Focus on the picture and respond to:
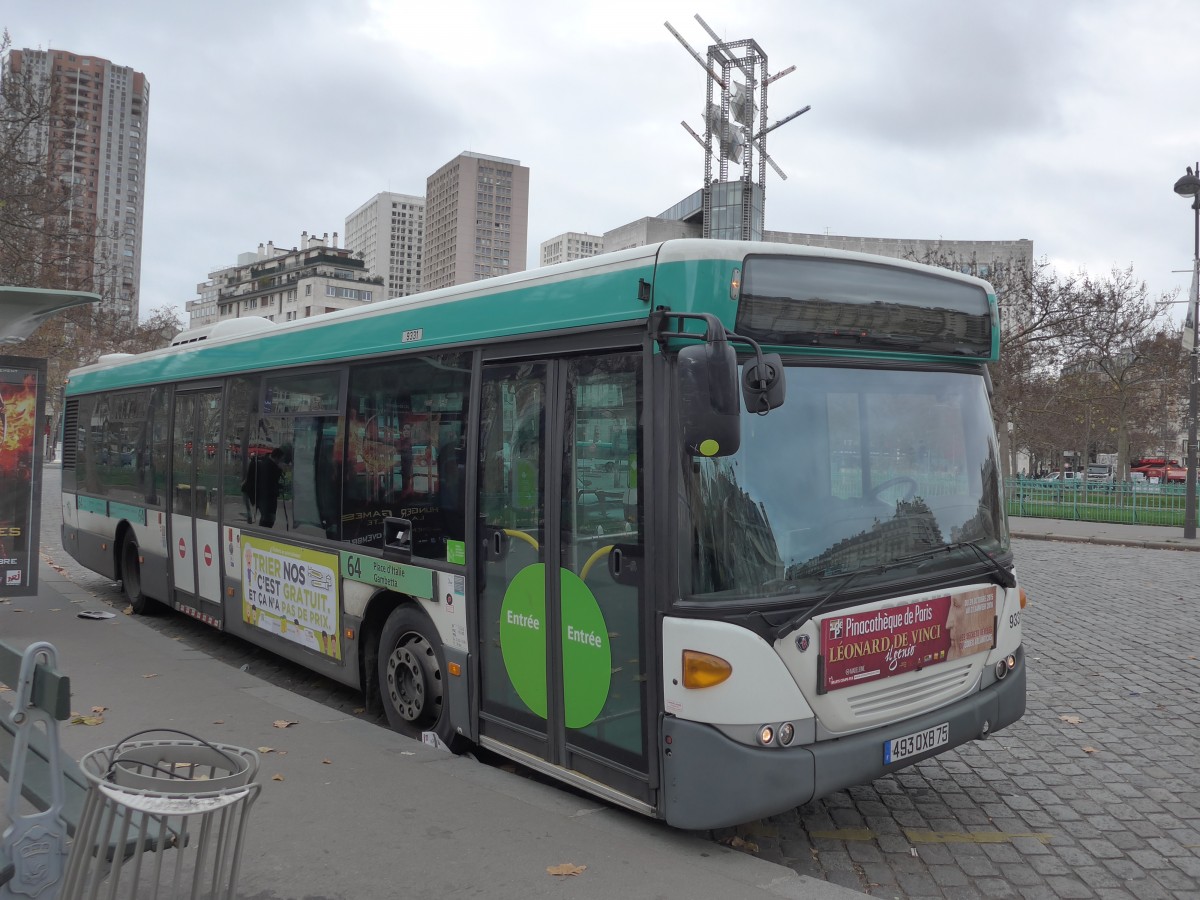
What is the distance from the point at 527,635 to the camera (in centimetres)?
A: 502

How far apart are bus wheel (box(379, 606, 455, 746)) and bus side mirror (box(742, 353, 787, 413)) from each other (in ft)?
8.58

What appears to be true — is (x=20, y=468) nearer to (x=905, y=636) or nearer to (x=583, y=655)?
(x=583, y=655)

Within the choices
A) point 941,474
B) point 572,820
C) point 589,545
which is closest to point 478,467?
point 589,545

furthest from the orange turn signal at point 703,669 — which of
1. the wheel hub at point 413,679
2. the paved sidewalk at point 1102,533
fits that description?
the paved sidewalk at point 1102,533

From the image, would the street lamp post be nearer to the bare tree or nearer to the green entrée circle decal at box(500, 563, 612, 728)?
the bare tree

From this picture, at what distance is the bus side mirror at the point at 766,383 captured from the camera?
405 centimetres

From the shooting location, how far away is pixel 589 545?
467 cm

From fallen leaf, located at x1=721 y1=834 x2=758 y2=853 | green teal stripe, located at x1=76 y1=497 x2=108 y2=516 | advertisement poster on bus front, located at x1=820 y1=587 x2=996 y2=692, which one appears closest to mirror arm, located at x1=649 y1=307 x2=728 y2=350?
advertisement poster on bus front, located at x1=820 y1=587 x2=996 y2=692

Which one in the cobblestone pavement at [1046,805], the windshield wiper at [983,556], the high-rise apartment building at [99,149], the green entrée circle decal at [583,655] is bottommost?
the cobblestone pavement at [1046,805]

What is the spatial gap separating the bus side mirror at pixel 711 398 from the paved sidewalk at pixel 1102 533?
16.4 metres

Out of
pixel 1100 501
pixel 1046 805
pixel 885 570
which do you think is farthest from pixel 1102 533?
pixel 885 570

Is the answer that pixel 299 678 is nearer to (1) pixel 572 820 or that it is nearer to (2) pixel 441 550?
(2) pixel 441 550

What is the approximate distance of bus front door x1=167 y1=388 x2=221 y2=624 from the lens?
867 centimetres

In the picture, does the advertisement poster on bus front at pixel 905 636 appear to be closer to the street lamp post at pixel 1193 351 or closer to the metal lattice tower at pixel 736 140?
the street lamp post at pixel 1193 351
